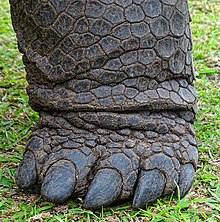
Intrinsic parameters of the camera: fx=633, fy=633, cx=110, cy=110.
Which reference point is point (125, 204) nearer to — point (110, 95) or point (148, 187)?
point (148, 187)

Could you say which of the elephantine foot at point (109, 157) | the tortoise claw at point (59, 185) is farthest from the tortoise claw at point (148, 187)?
the tortoise claw at point (59, 185)

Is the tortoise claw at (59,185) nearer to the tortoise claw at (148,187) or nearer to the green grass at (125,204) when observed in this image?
the green grass at (125,204)

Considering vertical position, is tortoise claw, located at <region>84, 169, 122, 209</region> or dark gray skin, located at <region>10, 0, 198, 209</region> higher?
dark gray skin, located at <region>10, 0, 198, 209</region>

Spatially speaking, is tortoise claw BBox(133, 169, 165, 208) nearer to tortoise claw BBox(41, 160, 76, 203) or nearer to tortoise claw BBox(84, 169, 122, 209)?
tortoise claw BBox(84, 169, 122, 209)

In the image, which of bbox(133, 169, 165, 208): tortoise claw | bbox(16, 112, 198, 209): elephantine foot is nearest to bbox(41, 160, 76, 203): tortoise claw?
bbox(16, 112, 198, 209): elephantine foot

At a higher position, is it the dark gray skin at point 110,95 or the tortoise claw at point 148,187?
the dark gray skin at point 110,95

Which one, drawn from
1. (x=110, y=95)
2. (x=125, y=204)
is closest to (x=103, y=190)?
(x=125, y=204)
